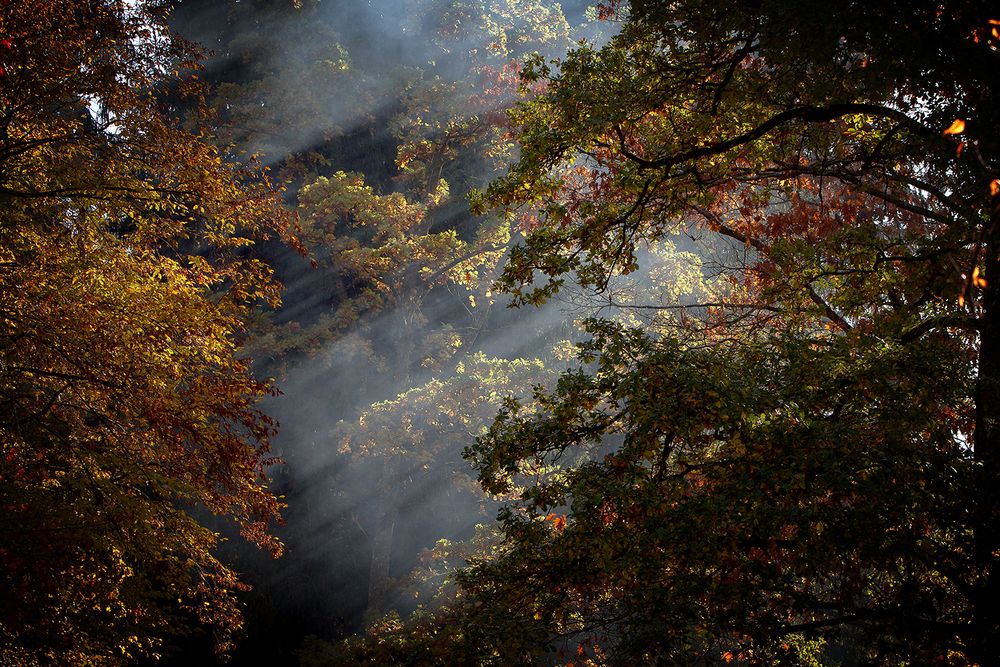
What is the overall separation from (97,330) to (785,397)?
5.92 meters

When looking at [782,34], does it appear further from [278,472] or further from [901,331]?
[278,472]

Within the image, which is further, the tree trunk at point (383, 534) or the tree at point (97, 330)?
the tree trunk at point (383, 534)

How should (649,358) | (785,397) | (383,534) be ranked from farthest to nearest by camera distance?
(383,534) → (649,358) → (785,397)

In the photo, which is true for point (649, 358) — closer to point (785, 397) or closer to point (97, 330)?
point (785, 397)

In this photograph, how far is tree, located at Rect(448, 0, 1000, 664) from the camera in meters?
4.17

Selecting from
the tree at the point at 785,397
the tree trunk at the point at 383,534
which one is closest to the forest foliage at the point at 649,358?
the tree at the point at 785,397

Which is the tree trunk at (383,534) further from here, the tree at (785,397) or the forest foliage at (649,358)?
the tree at (785,397)

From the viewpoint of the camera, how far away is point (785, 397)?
493 centimetres

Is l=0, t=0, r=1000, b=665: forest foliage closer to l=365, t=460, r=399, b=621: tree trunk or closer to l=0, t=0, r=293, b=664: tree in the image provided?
l=0, t=0, r=293, b=664: tree

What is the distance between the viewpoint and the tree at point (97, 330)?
20.9 ft

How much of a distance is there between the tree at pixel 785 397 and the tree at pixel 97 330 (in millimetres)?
3457

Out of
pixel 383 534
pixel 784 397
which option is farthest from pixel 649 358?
pixel 383 534

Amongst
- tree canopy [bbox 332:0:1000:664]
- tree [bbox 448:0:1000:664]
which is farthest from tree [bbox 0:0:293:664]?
tree [bbox 448:0:1000:664]

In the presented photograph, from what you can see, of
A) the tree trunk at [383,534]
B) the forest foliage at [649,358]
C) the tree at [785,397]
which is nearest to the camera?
the tree at [785,397]
